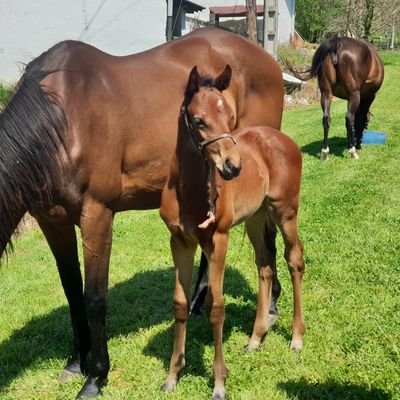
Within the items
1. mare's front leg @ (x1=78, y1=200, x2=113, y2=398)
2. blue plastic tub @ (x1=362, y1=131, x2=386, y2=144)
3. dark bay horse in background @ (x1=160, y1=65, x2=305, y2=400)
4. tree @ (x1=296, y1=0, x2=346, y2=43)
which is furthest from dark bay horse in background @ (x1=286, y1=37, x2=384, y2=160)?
tree @ (x1=296, y1=0, x2=346, y2=43)

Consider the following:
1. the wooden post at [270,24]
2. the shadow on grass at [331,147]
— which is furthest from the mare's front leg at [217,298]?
the wooden post at [270,24]

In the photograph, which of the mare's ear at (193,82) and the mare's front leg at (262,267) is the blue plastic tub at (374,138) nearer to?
the mare's front leg at (262,267)

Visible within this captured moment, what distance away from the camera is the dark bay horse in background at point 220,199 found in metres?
2.36

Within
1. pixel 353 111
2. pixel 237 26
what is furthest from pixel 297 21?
pixel 353 111

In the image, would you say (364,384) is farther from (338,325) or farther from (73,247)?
(73,247)

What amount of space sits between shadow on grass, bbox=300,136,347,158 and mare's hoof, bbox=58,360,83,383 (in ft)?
21.2

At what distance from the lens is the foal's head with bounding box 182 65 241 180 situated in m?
2.26

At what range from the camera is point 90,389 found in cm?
292

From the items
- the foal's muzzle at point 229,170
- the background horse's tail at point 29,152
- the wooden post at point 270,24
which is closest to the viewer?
the foal's muzzle at point 229,170

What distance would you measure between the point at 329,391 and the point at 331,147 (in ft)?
23.3

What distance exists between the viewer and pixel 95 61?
3047mm

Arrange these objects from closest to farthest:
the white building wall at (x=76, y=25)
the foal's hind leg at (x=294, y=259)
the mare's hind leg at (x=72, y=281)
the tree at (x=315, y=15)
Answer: the mare's hind leg at (x=72, y=281)
the foal's hind leg at (x=294, y=259)
the white building wall at (x=76, y=25)
the tree at (x=315, y=15)

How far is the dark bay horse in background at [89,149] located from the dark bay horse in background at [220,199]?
24 centimetres

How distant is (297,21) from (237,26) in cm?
1320
